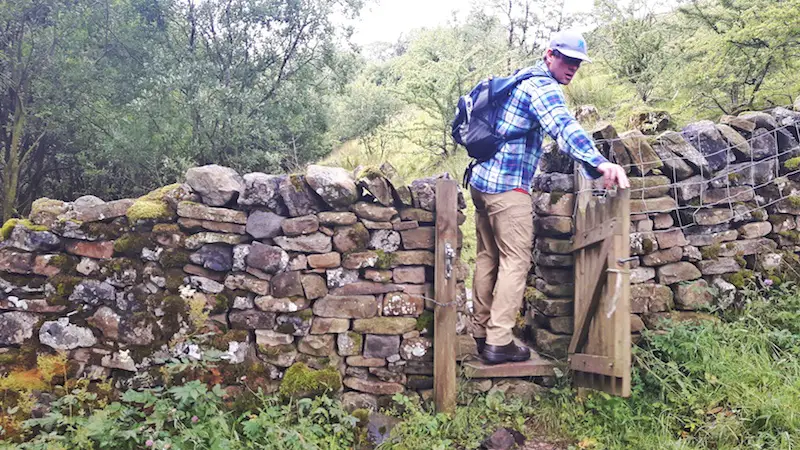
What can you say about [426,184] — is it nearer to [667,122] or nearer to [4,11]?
[667,122]

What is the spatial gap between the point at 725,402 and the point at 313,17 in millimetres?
7837

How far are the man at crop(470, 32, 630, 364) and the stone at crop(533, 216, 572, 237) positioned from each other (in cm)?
42

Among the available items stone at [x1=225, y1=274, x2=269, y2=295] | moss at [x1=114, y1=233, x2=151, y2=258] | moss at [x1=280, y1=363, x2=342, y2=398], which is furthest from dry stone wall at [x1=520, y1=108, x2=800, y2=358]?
moss at [x1=114, y1=233, x2=151, y2=258]

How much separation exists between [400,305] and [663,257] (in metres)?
2.14

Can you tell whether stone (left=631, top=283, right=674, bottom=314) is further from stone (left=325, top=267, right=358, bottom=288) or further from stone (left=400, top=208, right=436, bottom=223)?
stone (left=325, top=267, right=358, bottom=288)

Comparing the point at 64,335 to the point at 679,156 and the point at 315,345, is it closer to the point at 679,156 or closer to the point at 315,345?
the point at 315,345

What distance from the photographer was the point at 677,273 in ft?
13.2

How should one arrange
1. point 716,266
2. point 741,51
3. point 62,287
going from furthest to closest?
1. point 741,51
2. point 716,266
3. point 62,287

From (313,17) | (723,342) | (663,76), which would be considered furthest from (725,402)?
(313,17)

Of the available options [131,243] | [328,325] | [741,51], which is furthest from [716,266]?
[131,243]

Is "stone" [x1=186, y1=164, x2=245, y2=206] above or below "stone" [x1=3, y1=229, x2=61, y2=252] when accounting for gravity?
above

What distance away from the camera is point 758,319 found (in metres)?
3.89

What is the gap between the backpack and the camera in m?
3.46

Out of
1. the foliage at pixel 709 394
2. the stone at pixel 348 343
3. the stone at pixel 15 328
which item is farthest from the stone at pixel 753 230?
the stone at pixel 15 328
